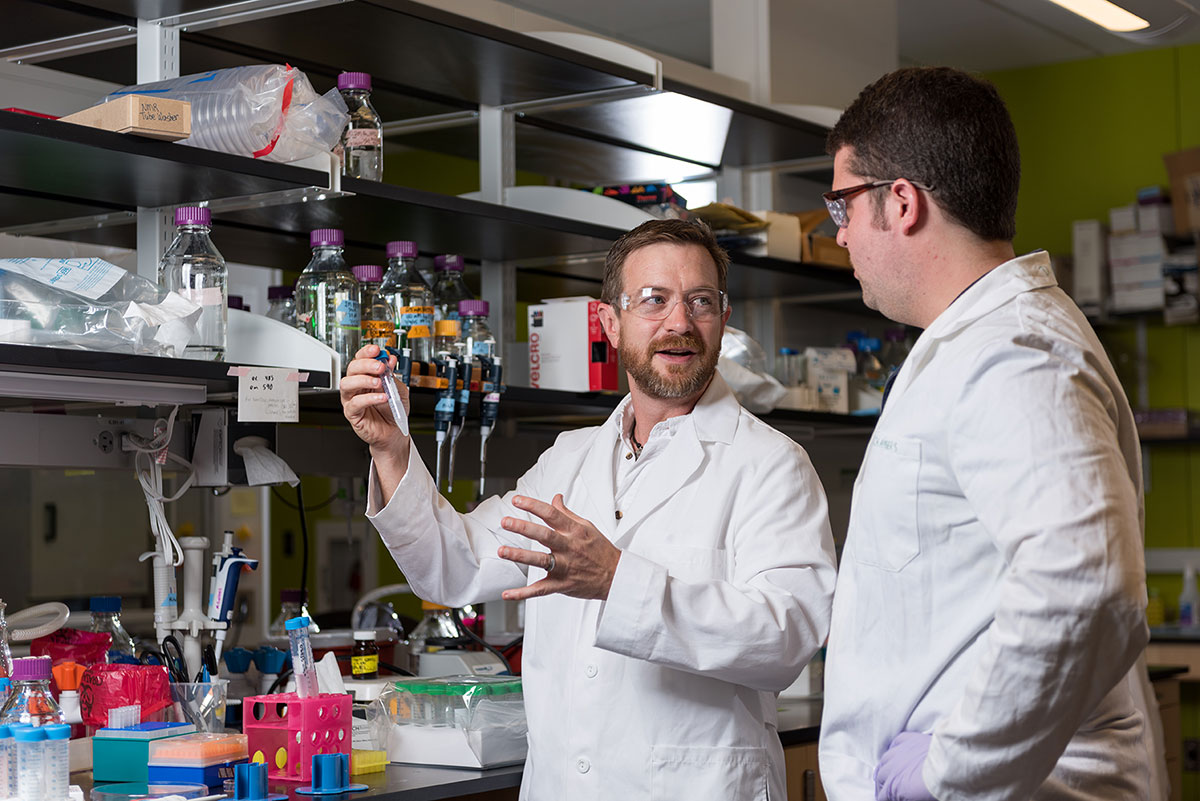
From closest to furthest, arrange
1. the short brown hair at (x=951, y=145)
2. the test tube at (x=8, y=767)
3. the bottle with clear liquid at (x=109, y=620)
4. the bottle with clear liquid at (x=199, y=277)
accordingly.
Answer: the short brown hair at (x=951, y=145) < the test tube at (x=8, y=767) < the bottle with clear liquid at (x=199, y=277) < the bottle with clear liquid at (x=109, y=620)

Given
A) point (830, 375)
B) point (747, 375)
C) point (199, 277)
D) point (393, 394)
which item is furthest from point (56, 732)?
point (830, 375)

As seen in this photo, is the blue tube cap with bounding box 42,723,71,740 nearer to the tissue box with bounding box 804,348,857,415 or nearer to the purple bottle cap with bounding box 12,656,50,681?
the purple bottle cap with bounding box 12,656,50,681

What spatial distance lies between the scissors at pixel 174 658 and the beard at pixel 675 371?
0.99 metres

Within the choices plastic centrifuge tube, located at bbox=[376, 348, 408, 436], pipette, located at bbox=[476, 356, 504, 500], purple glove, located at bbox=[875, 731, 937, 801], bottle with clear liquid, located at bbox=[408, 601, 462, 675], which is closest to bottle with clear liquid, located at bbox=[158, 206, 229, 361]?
plastic centrifuge tube, located at bbox=[376, 348, 408, 436]

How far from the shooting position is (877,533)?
56.3 inches

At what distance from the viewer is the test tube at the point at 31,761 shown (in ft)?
6.01

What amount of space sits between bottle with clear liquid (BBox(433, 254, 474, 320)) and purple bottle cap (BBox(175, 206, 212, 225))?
2.40 feet

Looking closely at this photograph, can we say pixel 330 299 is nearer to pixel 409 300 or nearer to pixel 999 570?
pixel 409 300

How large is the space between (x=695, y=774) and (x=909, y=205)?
0.99 meters

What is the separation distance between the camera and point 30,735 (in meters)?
1.83

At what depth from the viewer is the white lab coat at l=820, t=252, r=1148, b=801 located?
122cm

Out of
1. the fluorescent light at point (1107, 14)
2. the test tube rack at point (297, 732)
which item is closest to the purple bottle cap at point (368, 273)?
the test tube rack at point (297, 732)

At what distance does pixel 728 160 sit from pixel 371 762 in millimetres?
2332

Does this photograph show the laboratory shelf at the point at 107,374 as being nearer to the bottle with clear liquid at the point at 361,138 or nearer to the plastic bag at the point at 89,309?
the plastic bag at the point at 89,309
